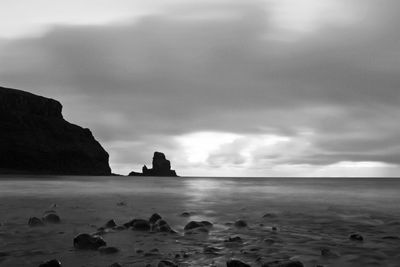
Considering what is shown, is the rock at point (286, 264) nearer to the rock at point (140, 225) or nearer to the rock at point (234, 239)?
the rock at point (234, 239)

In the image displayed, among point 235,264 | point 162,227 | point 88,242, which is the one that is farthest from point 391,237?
point 88,242

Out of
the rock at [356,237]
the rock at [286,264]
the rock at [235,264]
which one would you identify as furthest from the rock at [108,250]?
the rock at [356,237]

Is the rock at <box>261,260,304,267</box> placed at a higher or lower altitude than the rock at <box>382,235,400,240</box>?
higher

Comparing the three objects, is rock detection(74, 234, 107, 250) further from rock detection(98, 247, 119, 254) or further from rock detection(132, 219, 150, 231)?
rock detection(132, 219, 150, 231)

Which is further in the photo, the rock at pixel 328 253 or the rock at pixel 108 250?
the rock at pixel 328 253

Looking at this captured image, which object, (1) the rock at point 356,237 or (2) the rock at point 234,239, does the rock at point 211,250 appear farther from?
(1) the rock at point 356,237

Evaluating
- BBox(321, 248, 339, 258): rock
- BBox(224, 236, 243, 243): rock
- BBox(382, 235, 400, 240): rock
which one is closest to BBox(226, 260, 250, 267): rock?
BBox(321, 248, 339, 258): rock

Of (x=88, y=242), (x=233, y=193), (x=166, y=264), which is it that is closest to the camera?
(x=166, y=264)

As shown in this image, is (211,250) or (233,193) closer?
(211,250)

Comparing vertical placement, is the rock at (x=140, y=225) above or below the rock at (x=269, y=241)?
above

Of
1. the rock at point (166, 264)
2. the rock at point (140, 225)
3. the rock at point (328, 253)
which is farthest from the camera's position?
the rock at point (140, 225)

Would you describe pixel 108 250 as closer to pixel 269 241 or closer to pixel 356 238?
pixel 269 241

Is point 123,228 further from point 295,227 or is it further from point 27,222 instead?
point 295,227

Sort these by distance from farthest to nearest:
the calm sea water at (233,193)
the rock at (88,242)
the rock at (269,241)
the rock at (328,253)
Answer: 1. the calm sea water at (233,193)
2. the rock at (269,241)
3. the rock at (88,242)
4. the rock at (328,253)
